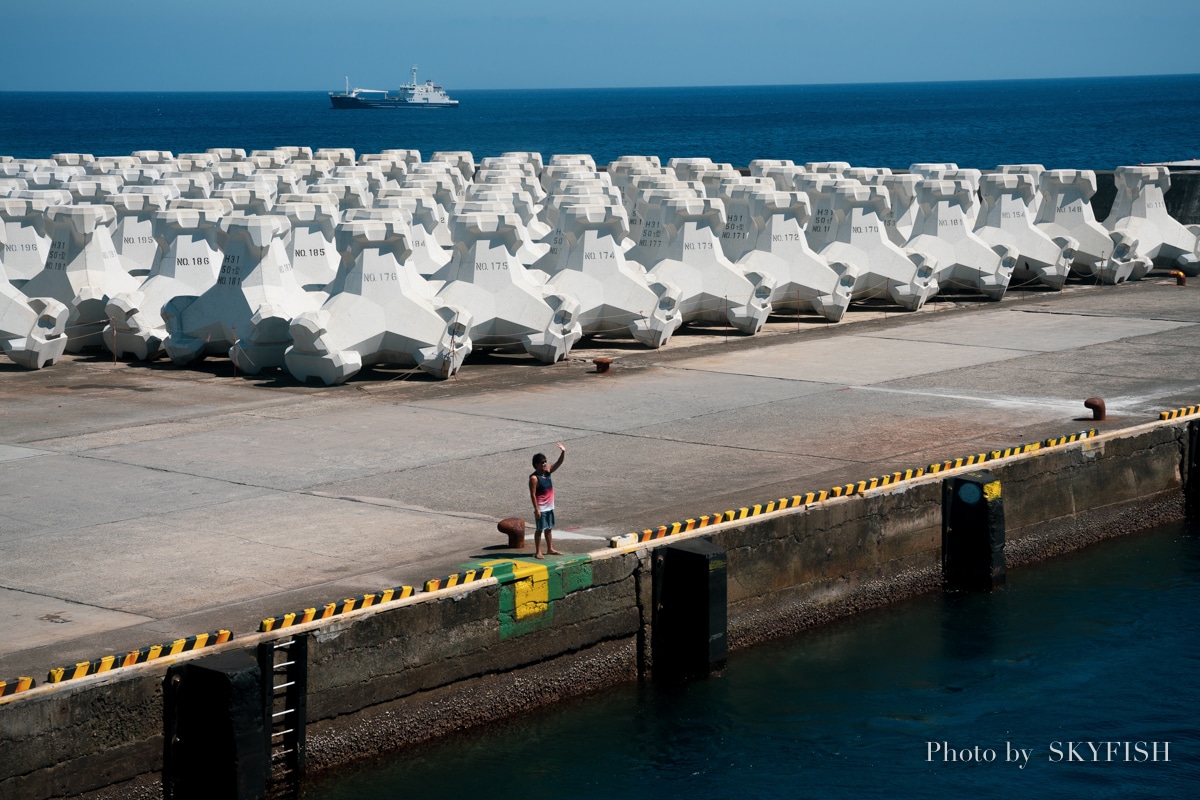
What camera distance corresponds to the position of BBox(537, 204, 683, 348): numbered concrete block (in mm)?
22125

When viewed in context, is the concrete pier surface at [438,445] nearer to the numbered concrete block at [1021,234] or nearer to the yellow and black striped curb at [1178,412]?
the yellow and black striped curb at [1178,412]

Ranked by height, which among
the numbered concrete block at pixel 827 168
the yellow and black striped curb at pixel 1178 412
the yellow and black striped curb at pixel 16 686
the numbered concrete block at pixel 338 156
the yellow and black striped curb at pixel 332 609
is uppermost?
the numbered concrete block at pixel 338 156

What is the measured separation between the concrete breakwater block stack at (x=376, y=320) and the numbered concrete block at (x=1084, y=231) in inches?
515

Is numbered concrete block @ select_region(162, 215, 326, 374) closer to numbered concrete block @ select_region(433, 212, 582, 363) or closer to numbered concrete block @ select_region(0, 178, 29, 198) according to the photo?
numbered concrete block @ select_region(433, 212, 582, 363)

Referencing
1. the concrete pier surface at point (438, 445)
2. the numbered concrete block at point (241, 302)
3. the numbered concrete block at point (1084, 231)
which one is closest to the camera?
the concrete pier surface at point (438, 445)

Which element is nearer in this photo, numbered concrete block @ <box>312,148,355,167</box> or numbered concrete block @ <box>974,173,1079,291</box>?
numbered concrete block @ <box>974,173,1079,291</box>

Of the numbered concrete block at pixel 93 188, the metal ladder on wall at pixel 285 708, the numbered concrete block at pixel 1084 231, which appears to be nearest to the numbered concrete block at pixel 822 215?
the numbered concrete block at pixel 1084 231

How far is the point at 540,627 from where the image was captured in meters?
11.8

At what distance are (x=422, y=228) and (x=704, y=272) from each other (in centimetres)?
413

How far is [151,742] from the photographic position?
9719 mm

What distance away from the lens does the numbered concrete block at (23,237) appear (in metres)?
23.5

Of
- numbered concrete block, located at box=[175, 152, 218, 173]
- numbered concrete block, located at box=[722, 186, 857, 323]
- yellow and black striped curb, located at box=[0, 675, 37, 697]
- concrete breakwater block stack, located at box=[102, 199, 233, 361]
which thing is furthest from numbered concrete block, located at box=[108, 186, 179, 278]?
yellow and black striped curb, located at box=[0, 675, 37, 697]

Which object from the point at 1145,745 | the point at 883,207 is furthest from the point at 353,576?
the point at 883,207

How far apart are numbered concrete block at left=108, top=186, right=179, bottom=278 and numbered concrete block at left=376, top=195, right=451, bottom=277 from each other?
3260mm
